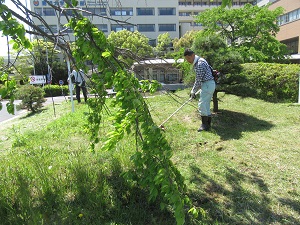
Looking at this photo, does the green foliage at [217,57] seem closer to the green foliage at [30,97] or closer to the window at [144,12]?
the green foliage at [30,97]

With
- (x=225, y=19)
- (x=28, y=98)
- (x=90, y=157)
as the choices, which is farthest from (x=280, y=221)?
(x=225, y=19)

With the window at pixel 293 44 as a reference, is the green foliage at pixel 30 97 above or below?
below

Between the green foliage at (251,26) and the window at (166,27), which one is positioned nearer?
the green foliage at (251,26)

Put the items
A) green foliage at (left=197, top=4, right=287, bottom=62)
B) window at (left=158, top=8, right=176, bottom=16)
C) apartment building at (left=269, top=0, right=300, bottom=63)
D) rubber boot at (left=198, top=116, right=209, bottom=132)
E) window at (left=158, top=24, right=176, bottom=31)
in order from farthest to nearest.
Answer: window at (left=158, top=24, right=176, bottom=31) < window at (left=158, top=8, right=176, bottom=16) < apartment building at (left=269, top=0, right=300, bottom=63) < green foliage at (left=197, top=4, right=287, bottom=62) < rubber boot at (left=198, top=116, right=209, bottom=132)

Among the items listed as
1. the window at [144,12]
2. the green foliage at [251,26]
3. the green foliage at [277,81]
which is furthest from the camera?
the window at [144,12]

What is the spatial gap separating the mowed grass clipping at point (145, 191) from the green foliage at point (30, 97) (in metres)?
6.40

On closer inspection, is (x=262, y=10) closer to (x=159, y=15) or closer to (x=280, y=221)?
(x=280, y=221)

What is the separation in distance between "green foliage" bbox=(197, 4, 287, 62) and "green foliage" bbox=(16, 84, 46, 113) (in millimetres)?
12590

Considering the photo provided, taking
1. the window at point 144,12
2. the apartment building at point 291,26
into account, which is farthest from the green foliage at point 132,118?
the window at point 144,12

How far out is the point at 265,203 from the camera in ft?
9.21

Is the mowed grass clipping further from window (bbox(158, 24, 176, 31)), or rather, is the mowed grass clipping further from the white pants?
window (bbox(158, 24, 176, 31))

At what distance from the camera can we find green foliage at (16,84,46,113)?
10734mm

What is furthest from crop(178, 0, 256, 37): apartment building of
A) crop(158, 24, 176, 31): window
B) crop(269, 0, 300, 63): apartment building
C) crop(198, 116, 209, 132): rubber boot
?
crop(198, 116, 209, 132): rubber boot

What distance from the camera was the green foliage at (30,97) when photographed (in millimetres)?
10734
